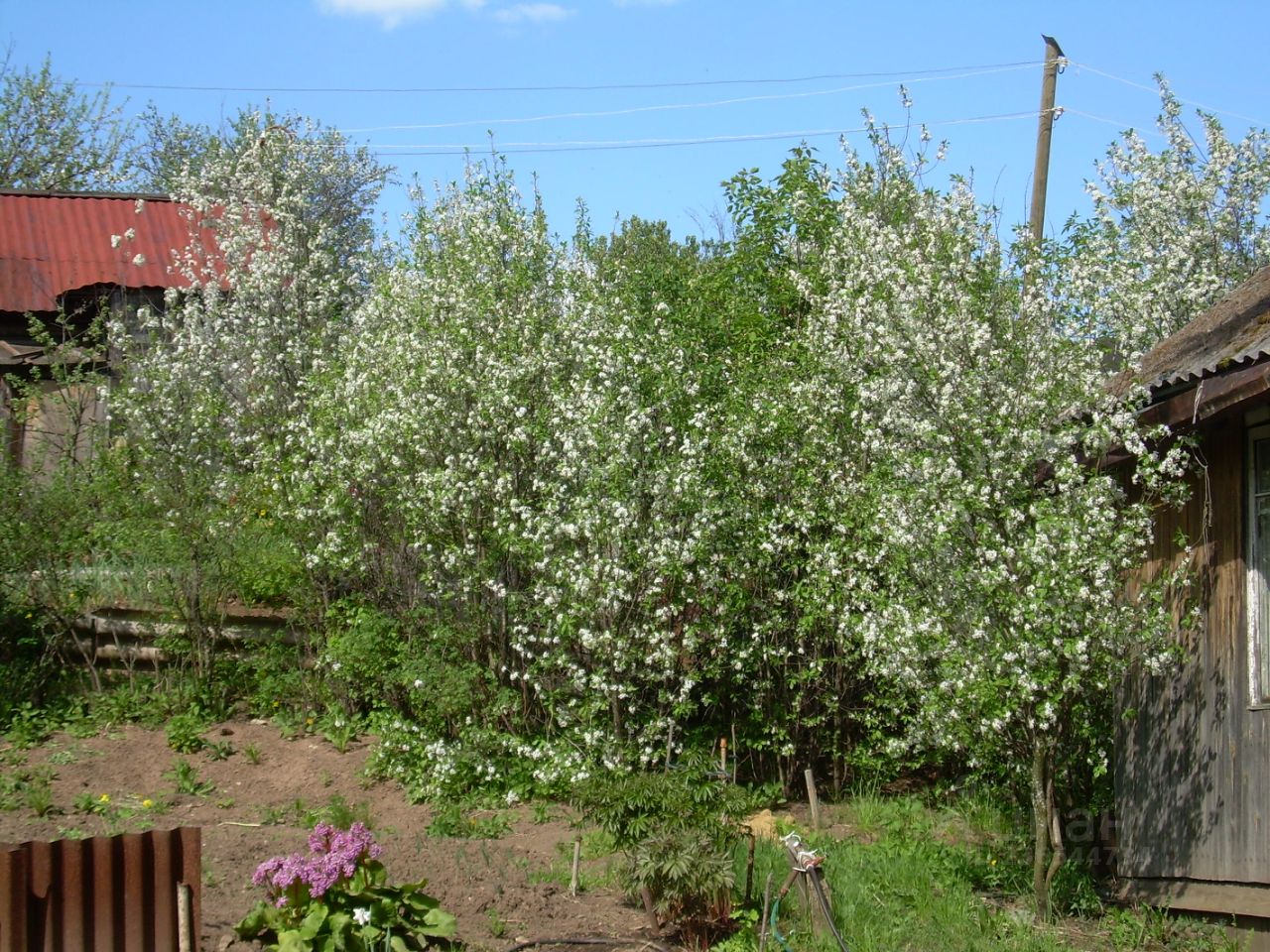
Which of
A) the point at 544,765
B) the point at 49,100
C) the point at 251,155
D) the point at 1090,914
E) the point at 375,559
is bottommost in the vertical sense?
the point at 1090,914

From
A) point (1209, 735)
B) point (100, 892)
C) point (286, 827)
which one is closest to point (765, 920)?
point (1209, 735)

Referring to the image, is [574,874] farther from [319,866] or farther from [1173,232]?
[1173,232]

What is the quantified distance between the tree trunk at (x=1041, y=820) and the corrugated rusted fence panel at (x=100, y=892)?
16.4 feet

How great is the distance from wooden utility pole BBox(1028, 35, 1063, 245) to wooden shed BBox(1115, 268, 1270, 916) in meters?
7.05

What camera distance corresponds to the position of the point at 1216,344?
26.5 feet

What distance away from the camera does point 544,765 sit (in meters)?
10.4

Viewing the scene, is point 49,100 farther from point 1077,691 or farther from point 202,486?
point 1077,691

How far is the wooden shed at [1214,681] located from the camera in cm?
738

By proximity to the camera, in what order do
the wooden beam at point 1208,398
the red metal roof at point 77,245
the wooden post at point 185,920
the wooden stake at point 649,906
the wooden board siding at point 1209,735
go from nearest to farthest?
the wooden post at point 185,920 < the wooden beam at point 1208,398 < the wooden board siding at point 1209,735 < the wooden stake at point 649,906 < the red metal roof at point 77,245

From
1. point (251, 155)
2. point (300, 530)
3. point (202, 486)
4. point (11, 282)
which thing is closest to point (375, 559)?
point (300, 530)

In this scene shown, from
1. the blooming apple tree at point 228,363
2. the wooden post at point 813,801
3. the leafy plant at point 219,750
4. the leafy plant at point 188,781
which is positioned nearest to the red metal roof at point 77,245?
the blooming apple tree at point 228,363

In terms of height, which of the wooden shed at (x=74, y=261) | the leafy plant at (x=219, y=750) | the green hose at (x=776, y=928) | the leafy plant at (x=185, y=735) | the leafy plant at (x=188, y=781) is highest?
the wooden shed at (x=74, y=261)

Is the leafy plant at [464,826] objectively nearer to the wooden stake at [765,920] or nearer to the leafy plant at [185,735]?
the leafy plant at [185,735]

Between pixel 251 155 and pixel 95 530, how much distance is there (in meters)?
6.85
